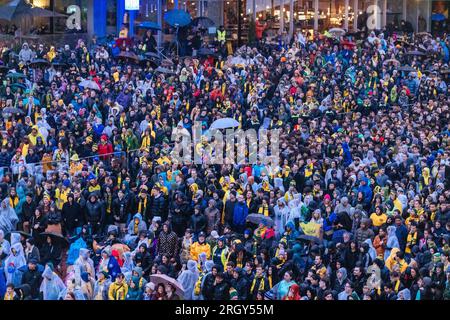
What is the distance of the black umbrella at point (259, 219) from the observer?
19.5 metres

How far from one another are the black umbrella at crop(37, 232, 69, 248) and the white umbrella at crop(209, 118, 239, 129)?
681 centimetres

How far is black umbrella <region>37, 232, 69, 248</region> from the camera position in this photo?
62.4 ft

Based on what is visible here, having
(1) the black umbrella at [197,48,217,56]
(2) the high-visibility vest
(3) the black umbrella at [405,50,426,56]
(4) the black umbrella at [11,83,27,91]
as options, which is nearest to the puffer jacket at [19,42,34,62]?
(4) the black umbrella at [11,83,27,91]

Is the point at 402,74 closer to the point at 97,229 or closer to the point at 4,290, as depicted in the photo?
the point at 97,229

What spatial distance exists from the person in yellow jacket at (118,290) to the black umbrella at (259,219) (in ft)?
10.4

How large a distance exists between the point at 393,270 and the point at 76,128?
28.4 feet

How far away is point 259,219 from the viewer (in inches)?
776

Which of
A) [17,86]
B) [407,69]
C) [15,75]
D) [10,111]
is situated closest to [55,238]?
[10,111]

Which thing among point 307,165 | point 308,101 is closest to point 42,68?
point 308,101

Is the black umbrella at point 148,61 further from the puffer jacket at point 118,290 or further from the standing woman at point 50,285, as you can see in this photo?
the puffer jacket at point 118,290

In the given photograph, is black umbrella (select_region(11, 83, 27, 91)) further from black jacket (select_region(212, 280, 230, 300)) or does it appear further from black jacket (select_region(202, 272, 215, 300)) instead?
black jacket (select_region(212, 280, 230, 300))

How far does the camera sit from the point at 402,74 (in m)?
32.8

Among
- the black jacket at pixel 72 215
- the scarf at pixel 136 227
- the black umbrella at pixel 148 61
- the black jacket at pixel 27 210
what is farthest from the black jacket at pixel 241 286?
the black umbrella at pixel 148 61

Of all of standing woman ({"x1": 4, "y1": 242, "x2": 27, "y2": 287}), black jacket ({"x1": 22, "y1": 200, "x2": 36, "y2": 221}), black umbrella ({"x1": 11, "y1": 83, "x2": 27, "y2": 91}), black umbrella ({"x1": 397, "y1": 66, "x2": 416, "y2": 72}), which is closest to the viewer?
standing woman ({"x1": 4, "y1": 242, "x2": 27, "y2": 287})
